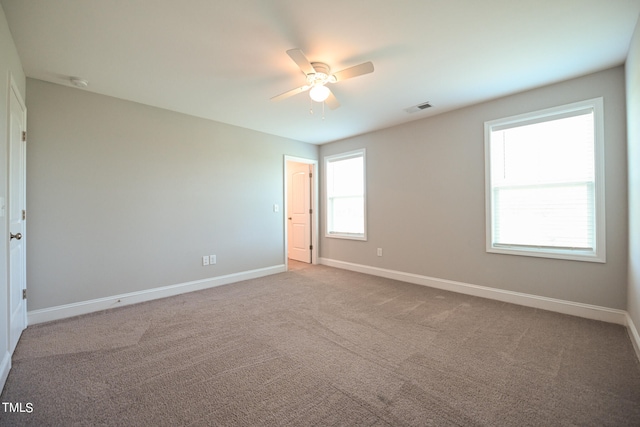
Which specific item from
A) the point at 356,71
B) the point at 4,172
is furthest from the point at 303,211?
the point at 4,172

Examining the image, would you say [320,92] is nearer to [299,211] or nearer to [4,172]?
[4,172]

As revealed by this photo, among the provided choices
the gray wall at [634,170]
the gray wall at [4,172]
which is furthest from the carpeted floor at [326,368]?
the gray wall at [634,170]

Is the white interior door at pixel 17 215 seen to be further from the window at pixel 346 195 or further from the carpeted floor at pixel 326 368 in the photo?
the window at pixel 346 195

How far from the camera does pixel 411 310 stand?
3.13 metres

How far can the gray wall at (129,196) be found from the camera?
2.89 m

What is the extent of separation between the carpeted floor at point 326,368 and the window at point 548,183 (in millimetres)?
819

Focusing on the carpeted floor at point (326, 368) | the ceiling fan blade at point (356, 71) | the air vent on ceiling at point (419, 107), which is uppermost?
the air vent on ceiling at point (419, 107)

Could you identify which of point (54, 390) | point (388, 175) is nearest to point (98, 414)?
point (54, 390)

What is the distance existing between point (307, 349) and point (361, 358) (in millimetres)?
455

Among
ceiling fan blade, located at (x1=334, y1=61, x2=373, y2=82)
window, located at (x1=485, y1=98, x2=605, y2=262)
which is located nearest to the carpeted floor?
window, located at (x1=485, y1=98, x2=605, y2=262)

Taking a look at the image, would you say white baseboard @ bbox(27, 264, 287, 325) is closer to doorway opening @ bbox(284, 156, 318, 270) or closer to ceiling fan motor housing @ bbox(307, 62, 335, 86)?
doorway opening @ bbox(284, 156, 318, 270)

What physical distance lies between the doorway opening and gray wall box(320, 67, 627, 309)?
0.61 m

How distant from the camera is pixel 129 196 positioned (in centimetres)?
342

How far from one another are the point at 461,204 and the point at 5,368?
15.4 ft
